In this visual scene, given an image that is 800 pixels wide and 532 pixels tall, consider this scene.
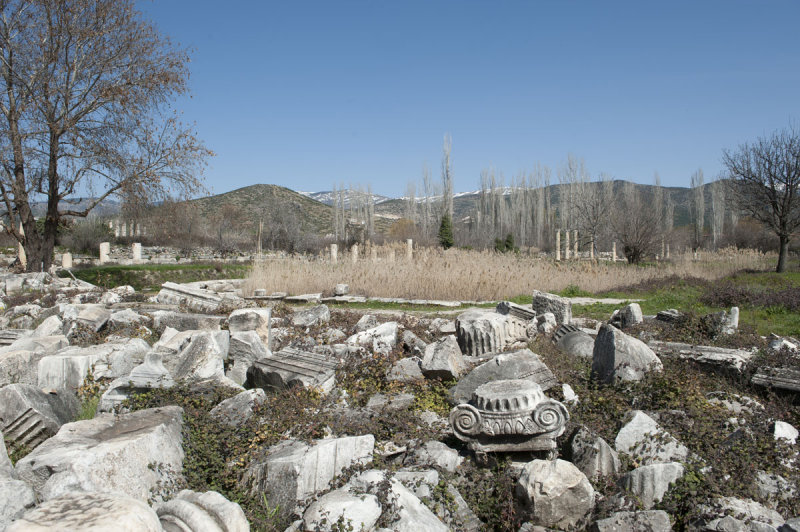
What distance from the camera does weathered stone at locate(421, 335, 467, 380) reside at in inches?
195

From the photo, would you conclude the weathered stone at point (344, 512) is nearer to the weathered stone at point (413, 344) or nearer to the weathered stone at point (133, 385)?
the weathered stone at point (133, 385)

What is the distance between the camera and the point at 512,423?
3.69 meters

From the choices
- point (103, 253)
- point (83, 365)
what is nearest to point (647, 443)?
point (83, 365)

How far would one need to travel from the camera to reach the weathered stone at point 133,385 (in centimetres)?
424

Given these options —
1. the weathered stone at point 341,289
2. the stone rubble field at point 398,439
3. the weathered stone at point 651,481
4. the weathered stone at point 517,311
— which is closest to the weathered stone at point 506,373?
the stone rubble field at point 398,439

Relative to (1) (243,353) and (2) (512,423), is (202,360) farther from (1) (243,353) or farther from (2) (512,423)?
(2) (512,423)

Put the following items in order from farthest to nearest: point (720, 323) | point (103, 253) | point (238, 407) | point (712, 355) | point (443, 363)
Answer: point (103, 253)
point (720, 323)
point (712, 355)
point (443, 363)
point (238, 407)

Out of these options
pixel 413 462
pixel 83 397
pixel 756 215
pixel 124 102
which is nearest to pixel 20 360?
pixel 83 397

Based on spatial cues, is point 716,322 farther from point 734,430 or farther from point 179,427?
point 179,427

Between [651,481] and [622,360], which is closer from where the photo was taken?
[651,481]

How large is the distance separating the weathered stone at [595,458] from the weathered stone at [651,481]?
179mm

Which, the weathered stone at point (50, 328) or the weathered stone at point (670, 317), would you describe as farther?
the weathered stone at point (670, 317)

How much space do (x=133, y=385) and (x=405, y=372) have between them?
94.3 inches

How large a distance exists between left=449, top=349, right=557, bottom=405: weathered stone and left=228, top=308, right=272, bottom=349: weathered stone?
268 cm
